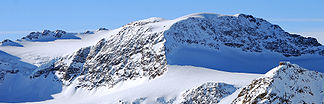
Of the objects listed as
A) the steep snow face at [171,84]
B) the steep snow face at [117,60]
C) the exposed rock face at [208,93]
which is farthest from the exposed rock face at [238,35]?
the exposed rock face at [208,93]

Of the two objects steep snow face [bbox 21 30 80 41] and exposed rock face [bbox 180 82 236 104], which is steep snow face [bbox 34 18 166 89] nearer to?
exposed rock face [bbox 180 82 236 104]

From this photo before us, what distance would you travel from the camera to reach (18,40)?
402 feet

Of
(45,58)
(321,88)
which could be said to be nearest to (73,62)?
(45,58)

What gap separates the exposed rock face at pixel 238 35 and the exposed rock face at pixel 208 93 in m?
21.5

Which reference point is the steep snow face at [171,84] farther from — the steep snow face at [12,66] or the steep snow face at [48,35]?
the steep snow face at [48,35]

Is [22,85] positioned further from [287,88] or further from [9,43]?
[287,88]

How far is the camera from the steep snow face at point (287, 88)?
83.0ft

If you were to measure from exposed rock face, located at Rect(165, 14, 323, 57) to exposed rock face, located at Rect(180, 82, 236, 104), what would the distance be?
2154 centimetres

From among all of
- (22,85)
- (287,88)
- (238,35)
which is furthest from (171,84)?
(22,85)

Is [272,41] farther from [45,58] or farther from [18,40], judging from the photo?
[18,40]

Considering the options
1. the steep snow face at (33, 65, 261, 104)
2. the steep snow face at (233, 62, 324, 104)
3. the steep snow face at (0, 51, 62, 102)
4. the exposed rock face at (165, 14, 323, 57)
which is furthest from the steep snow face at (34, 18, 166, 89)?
the steep snow face at (233, 62, 324, 104)

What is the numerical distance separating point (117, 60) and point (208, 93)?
30882mm

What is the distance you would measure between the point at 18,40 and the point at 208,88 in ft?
299

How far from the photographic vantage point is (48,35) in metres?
126
